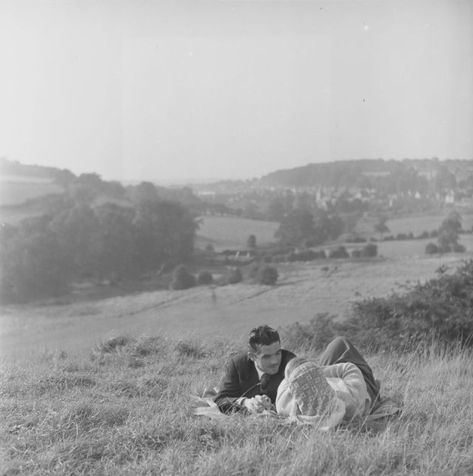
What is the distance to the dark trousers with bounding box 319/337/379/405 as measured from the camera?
459 centimetres

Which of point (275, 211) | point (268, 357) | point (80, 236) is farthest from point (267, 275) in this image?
point (268, 357)

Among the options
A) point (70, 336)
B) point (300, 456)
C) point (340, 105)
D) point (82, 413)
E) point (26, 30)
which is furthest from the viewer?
point (340, 105)

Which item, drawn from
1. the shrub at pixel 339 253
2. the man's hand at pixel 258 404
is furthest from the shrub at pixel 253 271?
the man's hand at pixel 258 404

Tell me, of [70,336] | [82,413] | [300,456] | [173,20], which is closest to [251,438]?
[300,456]

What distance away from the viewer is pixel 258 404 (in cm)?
436

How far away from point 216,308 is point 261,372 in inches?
Answer: 199

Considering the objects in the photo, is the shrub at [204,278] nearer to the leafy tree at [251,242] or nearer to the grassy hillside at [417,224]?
the leafy tree at [251,242]

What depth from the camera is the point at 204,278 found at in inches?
385

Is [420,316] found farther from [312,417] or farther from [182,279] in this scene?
[312,417]

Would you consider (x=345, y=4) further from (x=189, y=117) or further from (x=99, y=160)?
(x=99, y=160)

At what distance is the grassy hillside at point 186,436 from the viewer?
372 centimetres

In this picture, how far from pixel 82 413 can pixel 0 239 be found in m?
4.73

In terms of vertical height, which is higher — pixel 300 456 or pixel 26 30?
pixel 26 30

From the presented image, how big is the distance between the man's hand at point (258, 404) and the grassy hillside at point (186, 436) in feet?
0.40
